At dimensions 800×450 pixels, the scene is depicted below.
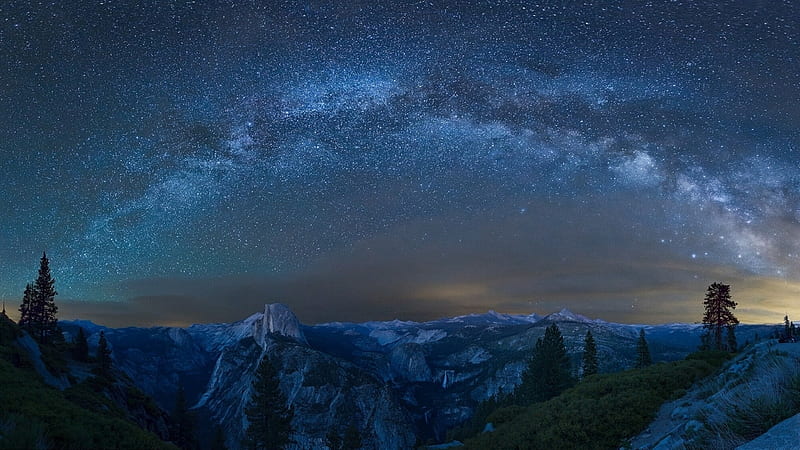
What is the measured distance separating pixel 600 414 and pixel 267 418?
4463 cm

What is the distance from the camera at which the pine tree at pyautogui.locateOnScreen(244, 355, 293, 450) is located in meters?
51.9

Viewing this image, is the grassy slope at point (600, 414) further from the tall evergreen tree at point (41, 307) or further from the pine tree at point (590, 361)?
the tall evergreen tree at point (41, 307)

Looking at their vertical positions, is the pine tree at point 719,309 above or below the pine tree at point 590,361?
above

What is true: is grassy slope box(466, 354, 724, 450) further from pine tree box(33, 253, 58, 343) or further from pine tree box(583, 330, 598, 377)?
pine tree box(33, 253, 58, 343)

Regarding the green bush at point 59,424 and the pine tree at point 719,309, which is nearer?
the green bush at point 59,424

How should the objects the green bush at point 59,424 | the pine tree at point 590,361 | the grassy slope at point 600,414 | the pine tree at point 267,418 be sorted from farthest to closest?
the pine tree at point 590,361 → the pine tree at point 267,418 → the grassy slope at point 600,414 → the green bush at point 59,424

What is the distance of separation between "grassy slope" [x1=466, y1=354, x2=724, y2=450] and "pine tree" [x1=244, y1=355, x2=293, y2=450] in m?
34.1

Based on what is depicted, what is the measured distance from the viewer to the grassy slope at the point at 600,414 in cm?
2006

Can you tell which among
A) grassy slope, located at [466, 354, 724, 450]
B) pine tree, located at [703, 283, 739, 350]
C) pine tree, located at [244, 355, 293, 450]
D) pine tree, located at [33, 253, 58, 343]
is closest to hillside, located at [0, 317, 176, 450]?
grassy slope, located at [466, 354, 724, 450]

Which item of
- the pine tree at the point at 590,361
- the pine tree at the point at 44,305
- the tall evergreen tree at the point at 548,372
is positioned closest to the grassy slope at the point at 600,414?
the tall evergreen tree at the point at 548,372

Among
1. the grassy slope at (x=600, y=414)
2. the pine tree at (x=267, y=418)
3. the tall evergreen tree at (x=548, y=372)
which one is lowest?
the pine tree at (x=267, y=418)

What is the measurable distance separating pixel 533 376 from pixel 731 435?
57879 mm

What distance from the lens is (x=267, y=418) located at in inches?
2108

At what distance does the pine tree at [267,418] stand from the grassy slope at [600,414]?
3413cm
